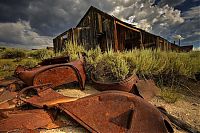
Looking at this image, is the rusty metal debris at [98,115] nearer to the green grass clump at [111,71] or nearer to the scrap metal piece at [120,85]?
the scrap metal piece at [120,85]

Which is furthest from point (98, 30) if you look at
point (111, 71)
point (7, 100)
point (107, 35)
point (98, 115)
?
point (98, 115)

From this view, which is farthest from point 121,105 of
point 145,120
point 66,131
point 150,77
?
point 150,77

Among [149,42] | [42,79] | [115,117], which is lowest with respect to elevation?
[115,117]

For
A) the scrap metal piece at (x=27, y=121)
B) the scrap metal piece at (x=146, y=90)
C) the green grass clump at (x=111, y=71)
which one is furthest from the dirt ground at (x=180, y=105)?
the scrap metal piece at (x=27, y=121)

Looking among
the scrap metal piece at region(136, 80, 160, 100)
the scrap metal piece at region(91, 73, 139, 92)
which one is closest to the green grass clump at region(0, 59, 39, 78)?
A: the scrap metal piece at region(91, 73, 139, 92)

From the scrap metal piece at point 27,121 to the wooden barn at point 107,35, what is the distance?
999cm

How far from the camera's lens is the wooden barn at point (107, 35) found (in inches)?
485

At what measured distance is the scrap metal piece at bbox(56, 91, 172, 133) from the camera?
2121mm

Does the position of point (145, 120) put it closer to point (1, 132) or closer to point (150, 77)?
point (1, 132)

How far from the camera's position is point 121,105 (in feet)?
7.48

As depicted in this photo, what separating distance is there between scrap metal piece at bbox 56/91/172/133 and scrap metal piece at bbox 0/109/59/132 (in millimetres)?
197

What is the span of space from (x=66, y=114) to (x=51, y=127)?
0.21 m

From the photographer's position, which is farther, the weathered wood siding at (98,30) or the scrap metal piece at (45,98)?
the weathered wood siding at (98,30)

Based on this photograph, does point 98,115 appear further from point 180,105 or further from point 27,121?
point 180,105
